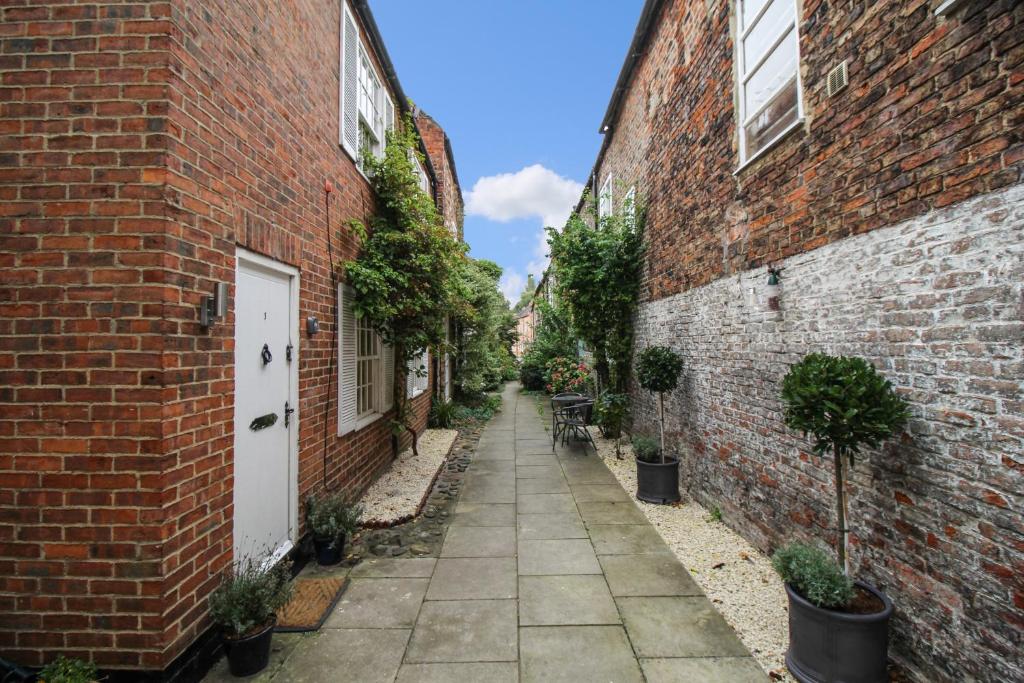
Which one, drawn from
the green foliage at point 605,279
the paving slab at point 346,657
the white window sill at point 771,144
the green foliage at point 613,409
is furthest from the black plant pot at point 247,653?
the green foliage at point 605,279

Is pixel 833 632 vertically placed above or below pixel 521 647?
above

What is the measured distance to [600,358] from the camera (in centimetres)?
866

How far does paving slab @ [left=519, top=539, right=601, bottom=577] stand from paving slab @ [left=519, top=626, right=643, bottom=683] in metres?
0.81

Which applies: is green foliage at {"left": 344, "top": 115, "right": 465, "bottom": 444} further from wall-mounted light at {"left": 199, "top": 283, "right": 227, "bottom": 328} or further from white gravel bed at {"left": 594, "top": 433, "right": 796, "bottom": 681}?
white gravel bed at {"left": 594, "top": 433, "right": 796, "bottom": 681}

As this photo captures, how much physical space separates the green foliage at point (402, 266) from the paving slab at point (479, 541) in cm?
224

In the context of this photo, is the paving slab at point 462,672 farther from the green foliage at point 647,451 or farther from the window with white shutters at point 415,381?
the window with white shutters at point 415,381

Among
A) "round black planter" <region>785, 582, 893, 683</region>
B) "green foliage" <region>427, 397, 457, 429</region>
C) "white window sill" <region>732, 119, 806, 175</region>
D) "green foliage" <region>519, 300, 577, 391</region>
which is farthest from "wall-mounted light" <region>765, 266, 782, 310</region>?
"green foliage" <region>519, 300, 577, 391</region>

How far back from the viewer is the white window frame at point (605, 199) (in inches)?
386

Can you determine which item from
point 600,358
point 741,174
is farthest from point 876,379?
point 600,358

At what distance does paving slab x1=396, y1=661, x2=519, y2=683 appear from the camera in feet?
8.29

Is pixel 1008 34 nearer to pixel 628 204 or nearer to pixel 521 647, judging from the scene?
pixel 521 647

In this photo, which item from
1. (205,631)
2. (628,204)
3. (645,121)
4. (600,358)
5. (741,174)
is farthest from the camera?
(600,358)

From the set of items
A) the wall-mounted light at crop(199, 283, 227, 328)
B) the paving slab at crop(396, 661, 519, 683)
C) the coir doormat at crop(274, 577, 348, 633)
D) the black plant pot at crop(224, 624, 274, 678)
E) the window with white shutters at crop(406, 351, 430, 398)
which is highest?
the wall-mounted light at crop(199, 283, 227, 328)

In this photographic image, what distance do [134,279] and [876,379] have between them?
13.0ft
